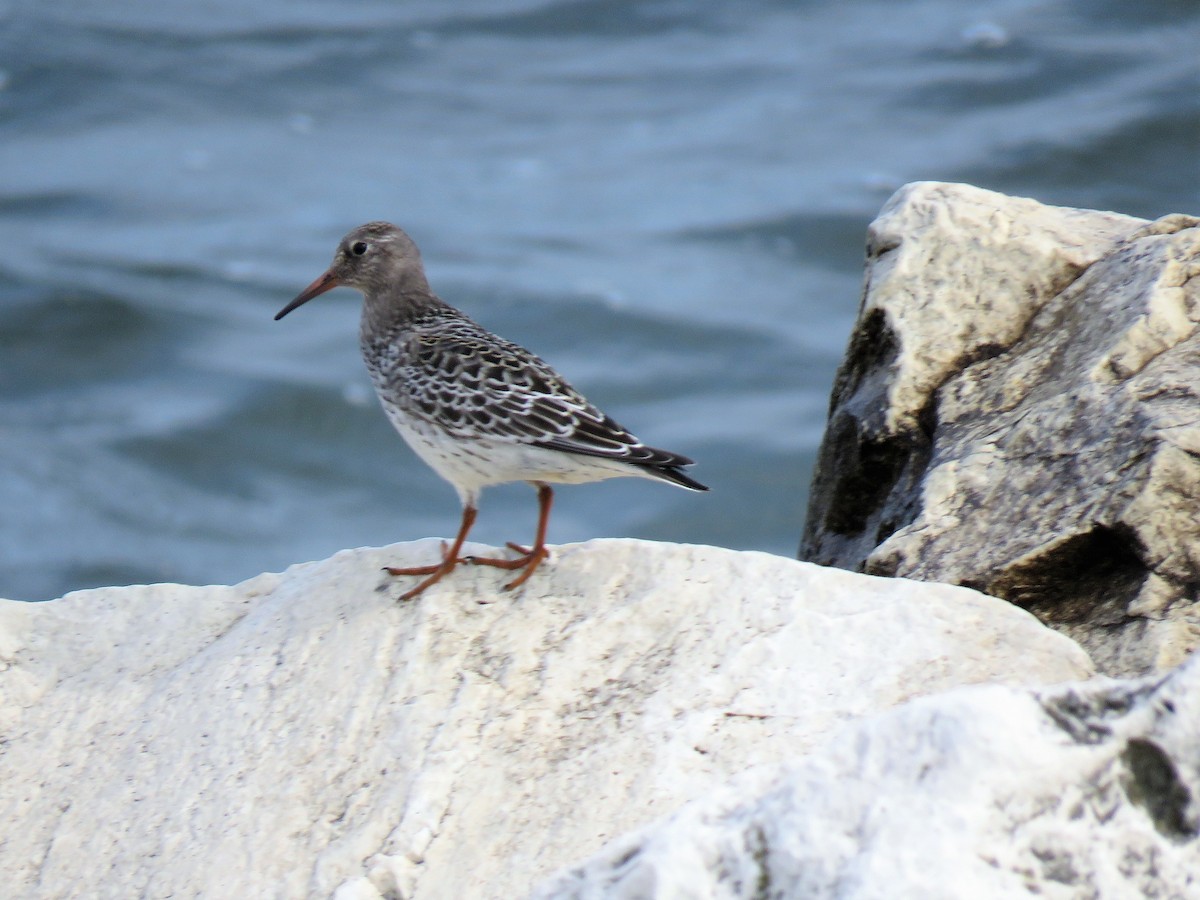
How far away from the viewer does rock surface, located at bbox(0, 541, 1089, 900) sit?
14.4 feet

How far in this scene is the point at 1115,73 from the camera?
22.4 meters

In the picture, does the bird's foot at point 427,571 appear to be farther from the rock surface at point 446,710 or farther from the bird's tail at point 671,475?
the bird's tail at point 671,475

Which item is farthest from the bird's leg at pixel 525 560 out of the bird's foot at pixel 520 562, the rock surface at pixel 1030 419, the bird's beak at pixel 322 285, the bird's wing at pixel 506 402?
the bird's beak at pixel 322 285

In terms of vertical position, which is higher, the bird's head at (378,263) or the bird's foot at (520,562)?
the bird's head at (378,263)

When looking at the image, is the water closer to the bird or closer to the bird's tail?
the bird

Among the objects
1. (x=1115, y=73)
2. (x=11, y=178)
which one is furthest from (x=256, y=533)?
(x=1115, y=73)

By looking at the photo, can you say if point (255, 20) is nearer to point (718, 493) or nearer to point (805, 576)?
point (718, 493)

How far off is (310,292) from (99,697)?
9.94ft

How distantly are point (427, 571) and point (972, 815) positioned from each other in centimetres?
330

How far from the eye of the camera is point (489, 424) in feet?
20.5

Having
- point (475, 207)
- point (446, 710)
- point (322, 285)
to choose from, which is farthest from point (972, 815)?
point (475, 207)

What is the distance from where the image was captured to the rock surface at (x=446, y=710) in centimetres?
438

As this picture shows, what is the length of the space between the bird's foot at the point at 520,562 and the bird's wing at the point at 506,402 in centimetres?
48

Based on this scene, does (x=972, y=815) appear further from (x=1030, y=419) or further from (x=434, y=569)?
(x=434, y=569)
